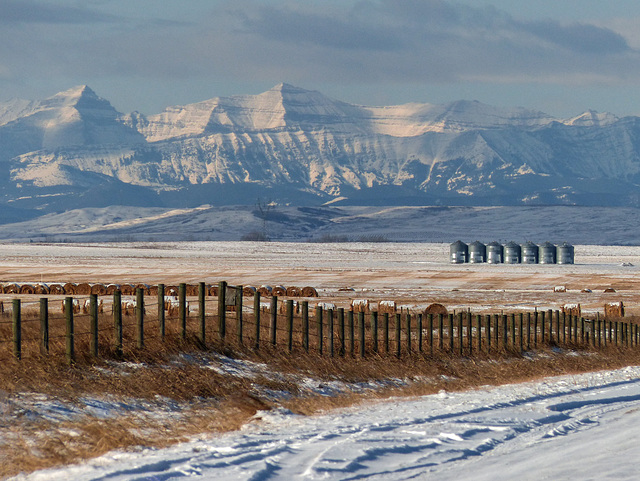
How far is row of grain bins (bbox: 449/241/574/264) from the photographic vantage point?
160 meters

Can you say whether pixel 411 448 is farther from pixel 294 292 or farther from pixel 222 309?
pixel 294 292

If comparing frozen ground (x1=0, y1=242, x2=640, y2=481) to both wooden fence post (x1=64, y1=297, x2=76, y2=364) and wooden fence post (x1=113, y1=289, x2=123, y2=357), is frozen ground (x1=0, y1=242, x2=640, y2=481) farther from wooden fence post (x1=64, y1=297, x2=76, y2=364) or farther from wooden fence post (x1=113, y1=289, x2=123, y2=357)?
wooden fence post (x1=113, y1=289, x2=123, y2=357)

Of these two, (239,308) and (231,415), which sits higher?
(239,308)

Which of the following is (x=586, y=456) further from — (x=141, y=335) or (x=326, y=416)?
(x=141, y=335)

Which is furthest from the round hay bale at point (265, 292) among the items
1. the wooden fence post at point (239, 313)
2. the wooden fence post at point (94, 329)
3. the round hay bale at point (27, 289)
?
the wooden fence post at point (94, 329)

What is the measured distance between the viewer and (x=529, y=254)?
16225 centimetres

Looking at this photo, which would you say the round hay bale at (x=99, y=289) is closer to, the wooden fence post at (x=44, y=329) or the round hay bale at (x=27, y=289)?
the round hay bale at (x=27, y=289)

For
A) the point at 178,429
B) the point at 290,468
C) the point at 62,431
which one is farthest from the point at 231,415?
the point at 290,468

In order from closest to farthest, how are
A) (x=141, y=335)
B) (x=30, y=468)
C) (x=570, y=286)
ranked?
(x=30, y=468)
(x=141, y=335)
(x=570, y=286)

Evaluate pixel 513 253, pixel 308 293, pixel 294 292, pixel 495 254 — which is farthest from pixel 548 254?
pixel 308 293

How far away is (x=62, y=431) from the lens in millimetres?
14406

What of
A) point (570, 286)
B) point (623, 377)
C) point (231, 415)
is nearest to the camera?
point (231, 415)

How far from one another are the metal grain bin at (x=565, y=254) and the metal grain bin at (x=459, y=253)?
15078 mm

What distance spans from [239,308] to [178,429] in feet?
22.8
